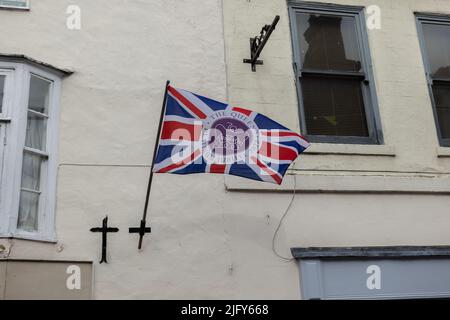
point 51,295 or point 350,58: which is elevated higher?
point 350,58

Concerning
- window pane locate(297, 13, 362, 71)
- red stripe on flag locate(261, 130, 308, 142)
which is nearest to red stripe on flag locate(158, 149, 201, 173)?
red stripe on flag locate(261, 130, 308, 142)

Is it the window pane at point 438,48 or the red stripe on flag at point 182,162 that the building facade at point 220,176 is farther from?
the red stripe on flag at point 182,162

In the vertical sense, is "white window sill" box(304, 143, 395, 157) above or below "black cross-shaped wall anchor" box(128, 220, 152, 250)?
A: above

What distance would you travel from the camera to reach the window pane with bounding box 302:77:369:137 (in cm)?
747

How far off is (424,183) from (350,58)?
192cm

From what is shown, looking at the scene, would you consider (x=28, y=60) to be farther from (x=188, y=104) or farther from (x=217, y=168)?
(x=217, y=168)

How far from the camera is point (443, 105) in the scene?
7.91 metres

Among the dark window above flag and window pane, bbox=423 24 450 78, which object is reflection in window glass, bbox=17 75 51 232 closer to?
the dark window above flag

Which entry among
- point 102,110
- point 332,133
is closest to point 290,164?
point 332,133

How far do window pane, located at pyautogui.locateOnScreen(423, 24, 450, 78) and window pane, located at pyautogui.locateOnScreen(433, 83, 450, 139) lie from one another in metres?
0.17

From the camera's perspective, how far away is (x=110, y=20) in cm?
727

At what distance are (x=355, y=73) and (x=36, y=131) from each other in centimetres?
399

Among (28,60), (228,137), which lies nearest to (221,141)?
(228,137)

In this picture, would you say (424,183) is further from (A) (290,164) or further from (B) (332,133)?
(A) (290,164)
